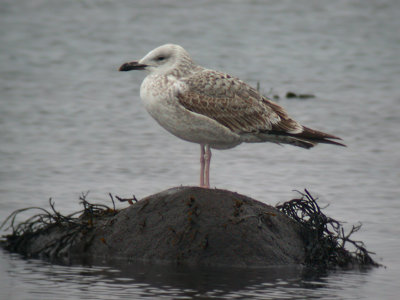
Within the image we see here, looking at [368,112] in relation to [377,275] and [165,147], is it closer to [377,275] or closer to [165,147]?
[165,147]

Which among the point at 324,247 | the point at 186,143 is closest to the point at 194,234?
the point at 324,247

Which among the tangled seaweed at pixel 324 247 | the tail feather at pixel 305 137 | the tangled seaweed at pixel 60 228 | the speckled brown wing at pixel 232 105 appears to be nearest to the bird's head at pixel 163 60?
the speckled brown wing at pixel 232 105

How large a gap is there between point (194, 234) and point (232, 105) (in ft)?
5.91

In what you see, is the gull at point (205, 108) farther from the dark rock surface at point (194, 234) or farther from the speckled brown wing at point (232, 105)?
the dark rock surface at point (194, 234)

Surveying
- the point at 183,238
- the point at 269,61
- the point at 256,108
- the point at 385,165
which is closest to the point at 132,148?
the point at 385,165

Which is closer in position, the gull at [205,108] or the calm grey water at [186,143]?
the calm grey water at [186,143]

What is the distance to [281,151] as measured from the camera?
50.7 ft

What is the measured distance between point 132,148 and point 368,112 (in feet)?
18.0

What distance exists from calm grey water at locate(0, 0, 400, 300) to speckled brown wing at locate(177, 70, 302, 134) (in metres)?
1.81

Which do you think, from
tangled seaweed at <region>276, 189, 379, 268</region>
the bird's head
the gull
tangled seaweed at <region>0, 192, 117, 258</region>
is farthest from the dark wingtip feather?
tangled seaweed at <region>0, 192, 117, 258</region>

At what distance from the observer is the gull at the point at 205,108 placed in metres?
9.74

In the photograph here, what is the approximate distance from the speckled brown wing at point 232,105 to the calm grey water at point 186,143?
1.81m

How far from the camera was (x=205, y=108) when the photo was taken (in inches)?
395

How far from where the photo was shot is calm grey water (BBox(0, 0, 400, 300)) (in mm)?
8977
